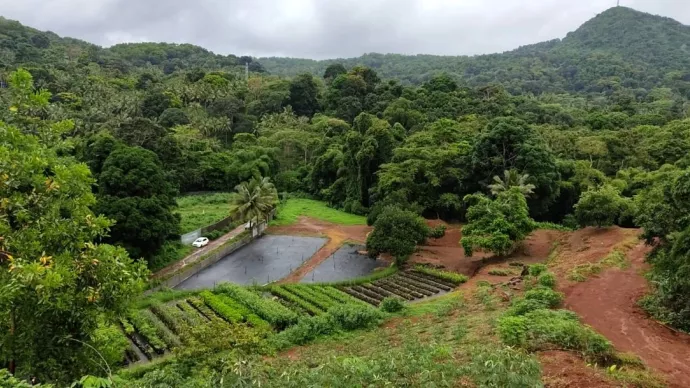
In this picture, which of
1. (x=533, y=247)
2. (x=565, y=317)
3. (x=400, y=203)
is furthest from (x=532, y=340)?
(x=400, y=203)

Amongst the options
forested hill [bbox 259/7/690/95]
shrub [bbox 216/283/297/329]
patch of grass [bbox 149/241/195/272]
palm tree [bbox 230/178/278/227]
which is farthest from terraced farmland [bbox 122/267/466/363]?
forested hill [bbox 259/7/690/95]

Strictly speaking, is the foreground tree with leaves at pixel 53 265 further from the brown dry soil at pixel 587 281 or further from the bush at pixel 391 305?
the bush at pixel 391 305

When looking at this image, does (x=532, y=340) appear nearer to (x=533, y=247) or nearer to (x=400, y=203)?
(x=533, y=247)

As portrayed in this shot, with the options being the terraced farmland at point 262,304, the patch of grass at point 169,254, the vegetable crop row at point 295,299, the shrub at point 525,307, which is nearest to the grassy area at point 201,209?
the patch of grass at point 169,254

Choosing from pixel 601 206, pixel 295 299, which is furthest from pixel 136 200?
pixel 601 206

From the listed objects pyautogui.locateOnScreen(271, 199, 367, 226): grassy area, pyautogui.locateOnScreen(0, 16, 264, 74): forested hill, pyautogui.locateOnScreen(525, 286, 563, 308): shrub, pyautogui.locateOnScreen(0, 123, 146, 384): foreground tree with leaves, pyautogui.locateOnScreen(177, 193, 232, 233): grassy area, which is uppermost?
pyautogui.locateOnScreen(0, 16, 264, 74): forested hill

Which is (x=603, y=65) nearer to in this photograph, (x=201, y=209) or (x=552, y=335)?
(x=201, y=209)

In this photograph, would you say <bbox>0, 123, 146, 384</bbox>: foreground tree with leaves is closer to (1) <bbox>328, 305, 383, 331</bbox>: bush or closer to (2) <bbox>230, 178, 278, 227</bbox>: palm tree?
(1) <bbox>328, 305, 383, 331</bbox>: bush
